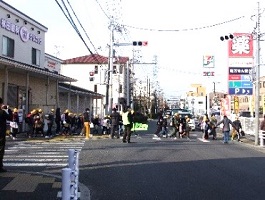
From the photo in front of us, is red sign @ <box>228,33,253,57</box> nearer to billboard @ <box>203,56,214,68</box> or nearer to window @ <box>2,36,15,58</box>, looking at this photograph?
window @ <box>2,36,15,58</box>

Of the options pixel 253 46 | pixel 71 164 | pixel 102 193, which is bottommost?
pixel 102 193

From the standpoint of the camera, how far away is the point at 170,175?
12.6 meters

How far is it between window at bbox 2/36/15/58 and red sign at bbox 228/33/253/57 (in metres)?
14.7

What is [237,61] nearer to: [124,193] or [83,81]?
[124,193]

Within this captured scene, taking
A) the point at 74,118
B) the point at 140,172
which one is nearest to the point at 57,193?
the point at 140,172

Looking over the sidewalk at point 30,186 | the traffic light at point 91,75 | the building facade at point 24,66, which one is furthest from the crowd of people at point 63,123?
the traffic light at point 91,75

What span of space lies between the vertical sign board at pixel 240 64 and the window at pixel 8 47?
48.1ft

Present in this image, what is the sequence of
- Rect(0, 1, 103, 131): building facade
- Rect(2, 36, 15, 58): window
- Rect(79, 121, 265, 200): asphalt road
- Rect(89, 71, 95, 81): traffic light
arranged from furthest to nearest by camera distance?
Rect(89, 71, 95, 81): traffic light < Rect(2, 36, 15, 58): window < Rect(0, 1, 103, 131): building facade < Rect(79, 121, 265, 200): asphalt road

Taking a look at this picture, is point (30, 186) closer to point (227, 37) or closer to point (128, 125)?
point (128, 125)

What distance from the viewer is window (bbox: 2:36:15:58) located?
99.0 ft

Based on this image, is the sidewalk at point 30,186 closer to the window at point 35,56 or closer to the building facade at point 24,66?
the building facade at point 24,66

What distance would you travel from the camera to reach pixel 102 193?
33.1 feet

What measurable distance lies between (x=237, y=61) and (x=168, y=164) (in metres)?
18.3

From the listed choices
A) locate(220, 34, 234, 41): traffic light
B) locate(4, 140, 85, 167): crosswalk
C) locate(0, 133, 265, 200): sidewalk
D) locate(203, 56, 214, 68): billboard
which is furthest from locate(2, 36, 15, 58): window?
locate(203, 56, 214, 68): billboard
